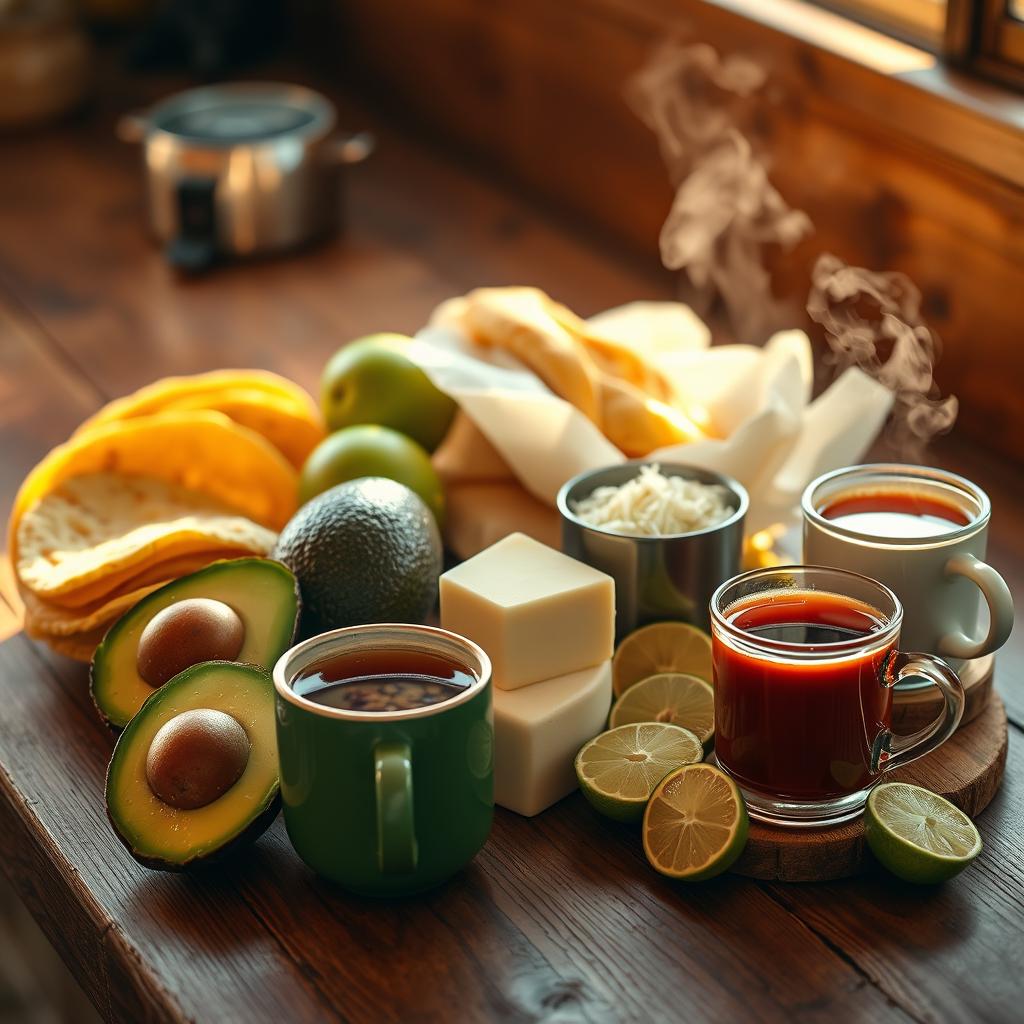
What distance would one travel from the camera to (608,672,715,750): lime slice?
3.20 feet

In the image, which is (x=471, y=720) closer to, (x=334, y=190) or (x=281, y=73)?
(x=334, y=190)

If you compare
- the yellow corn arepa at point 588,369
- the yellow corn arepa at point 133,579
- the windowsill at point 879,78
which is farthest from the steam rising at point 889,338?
the yellow corn arepa at point 133,579

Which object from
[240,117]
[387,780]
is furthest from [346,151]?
[387,780]

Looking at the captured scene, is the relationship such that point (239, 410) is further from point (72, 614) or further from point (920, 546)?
point (920, 546)

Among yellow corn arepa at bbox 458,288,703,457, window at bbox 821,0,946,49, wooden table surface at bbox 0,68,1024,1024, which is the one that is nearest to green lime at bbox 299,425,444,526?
yellow corn arepa at bbox 458,288,703,457

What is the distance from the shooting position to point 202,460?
1.22m

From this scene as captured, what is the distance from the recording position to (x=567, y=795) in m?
0.96

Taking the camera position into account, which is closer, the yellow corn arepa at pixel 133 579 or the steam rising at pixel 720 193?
the yellow corn arepa at pixel 133 579

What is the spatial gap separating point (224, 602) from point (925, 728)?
0.47 m

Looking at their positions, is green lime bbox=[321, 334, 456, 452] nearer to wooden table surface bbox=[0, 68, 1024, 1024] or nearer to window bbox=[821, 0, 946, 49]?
wooden table surface bbox=[0, 68, 1024, 1024]

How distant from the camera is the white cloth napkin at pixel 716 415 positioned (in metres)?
1.16

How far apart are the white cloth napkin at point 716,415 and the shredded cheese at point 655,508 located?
0.16 ft

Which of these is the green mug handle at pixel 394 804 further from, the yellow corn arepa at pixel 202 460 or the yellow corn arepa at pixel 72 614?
the yellow corn arepa at pixel 202 460

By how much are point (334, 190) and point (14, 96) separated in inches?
26.9
